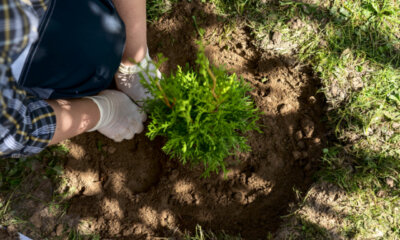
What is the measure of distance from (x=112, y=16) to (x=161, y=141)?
0.86 m

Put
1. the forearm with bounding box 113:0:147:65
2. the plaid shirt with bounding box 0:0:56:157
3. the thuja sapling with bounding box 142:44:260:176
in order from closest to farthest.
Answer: the plaid shirt with bounding box 0:0:56:157
the thuja sapling with bounding box 142:44:260:176
the forearm with bounding box 113:0:147:65

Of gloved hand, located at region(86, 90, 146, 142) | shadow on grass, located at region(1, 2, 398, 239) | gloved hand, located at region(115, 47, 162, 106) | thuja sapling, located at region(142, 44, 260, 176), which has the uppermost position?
thuja sapling, located at region(142, 44, 260, 176)

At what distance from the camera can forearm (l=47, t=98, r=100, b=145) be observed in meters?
1.26

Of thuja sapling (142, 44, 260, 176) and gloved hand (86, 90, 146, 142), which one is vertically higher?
thuja sapling (142, 44, 260, 176)

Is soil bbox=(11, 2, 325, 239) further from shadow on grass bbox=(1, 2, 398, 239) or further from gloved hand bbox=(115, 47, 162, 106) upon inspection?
gloved hand bbox=(115, 47, 162, 106)

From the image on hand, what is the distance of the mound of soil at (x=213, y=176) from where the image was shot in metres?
1.80

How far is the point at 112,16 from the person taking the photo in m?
1.39

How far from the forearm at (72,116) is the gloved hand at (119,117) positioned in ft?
0.30

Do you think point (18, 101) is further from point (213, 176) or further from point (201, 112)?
point (213, 176)

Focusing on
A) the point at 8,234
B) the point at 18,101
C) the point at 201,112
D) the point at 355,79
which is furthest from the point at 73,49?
the point at 355,79

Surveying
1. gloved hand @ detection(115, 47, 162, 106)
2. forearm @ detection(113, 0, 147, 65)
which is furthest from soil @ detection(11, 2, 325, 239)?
forearm @ detection(113, 0, 147, 65)

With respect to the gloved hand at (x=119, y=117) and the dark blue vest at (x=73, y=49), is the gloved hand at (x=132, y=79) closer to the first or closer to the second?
the gloved hand at (x=119, y=117)

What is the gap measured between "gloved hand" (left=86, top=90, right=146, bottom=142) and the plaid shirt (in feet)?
1.38

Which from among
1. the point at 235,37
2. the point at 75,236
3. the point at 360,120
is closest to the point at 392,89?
the point at 360,120
